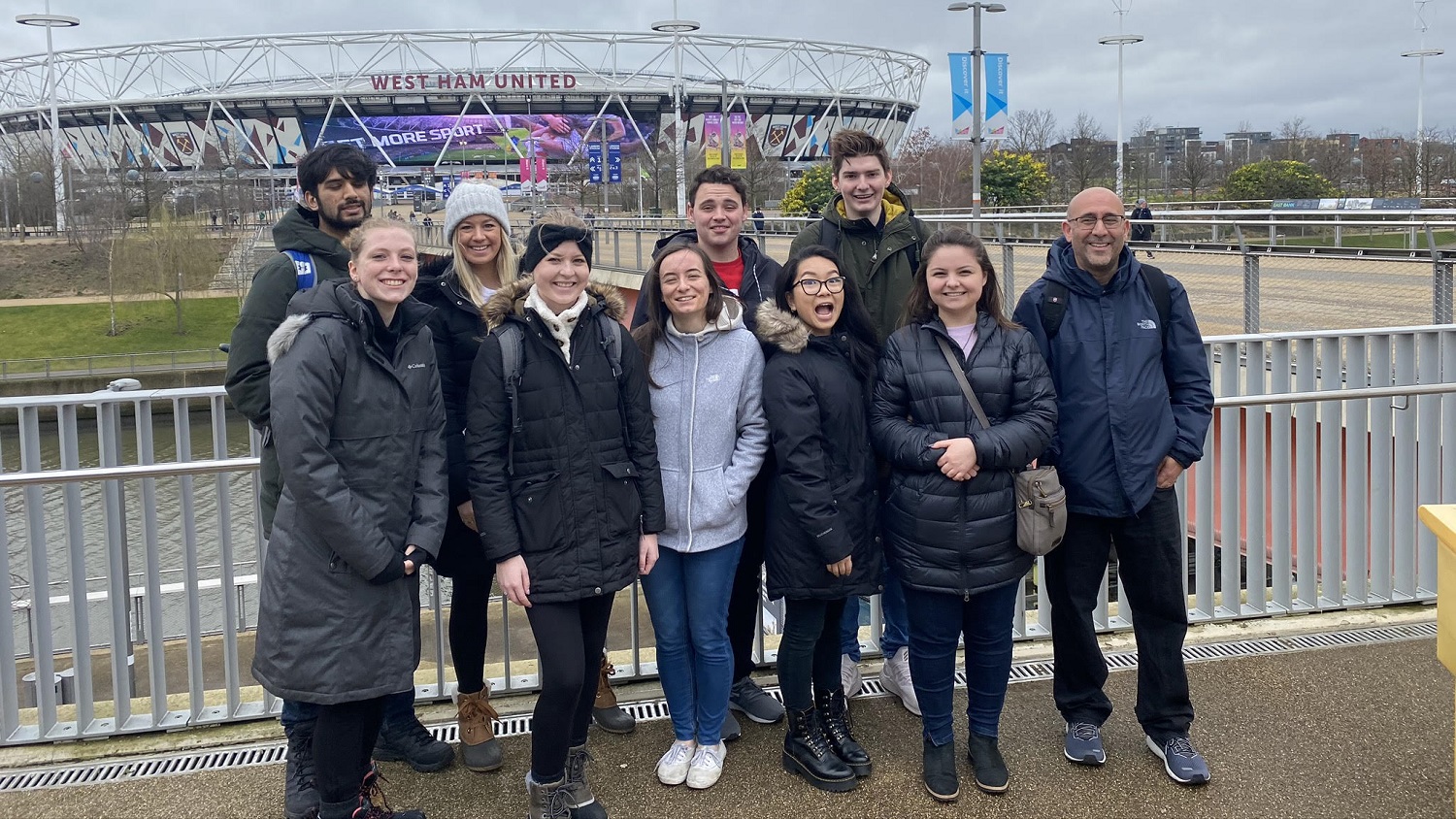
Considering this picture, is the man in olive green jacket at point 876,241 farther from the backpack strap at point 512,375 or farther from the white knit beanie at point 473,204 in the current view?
the backpack strap at point 512,375

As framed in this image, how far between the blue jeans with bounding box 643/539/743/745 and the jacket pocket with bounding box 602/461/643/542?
10.5 inches

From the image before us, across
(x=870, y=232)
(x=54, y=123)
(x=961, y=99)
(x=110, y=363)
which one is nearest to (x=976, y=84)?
(x=961, y=99)

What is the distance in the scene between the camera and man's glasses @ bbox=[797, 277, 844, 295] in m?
3.38

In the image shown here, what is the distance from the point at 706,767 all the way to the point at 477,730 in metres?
0.81

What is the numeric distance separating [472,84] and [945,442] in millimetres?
77451

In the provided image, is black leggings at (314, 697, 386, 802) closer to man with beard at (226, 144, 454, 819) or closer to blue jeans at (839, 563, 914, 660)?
man with beard at (226, 144, 454, 819)

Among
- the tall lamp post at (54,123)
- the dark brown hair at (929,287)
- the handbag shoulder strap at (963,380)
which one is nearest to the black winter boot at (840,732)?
the handbag shoulder strap at (963,380)

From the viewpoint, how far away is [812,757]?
135 inches

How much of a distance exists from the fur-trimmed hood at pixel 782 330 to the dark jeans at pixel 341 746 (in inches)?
62.0

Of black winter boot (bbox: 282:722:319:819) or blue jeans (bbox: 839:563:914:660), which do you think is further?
blue jeans (bbox: 839:563:914:660)

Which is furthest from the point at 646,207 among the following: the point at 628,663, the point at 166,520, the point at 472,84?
the point at 628,663

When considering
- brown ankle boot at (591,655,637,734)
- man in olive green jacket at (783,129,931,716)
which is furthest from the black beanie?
brown ankle boot at (591,655,637,734)

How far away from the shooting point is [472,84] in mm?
74750

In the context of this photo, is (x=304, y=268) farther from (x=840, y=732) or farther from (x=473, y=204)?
(x=840, y=732)
